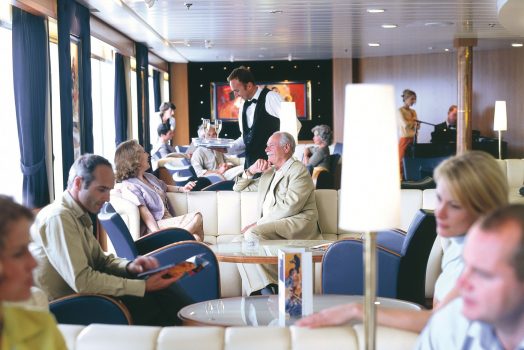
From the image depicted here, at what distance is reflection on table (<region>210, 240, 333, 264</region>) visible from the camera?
5496 mm

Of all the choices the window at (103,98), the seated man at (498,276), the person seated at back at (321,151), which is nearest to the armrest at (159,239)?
the seated man at (498,276)

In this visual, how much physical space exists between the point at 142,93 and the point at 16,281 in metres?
13.4

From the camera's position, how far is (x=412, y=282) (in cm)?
539

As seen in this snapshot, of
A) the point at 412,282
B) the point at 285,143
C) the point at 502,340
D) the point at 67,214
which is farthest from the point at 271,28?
the point at 502,340

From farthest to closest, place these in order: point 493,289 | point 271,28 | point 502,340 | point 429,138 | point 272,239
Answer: point 429,138 < point 271,28 < point 272,239 < point 502,340 < point 493,289

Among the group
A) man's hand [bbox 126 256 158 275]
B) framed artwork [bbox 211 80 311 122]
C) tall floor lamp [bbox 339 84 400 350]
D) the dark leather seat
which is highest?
framed artwork [bbox 211 80 311 122]

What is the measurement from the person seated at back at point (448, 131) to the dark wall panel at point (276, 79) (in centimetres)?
396

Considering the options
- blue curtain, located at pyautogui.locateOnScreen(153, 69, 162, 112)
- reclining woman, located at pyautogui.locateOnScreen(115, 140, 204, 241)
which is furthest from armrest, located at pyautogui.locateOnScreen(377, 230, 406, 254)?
blue curtain, located at pyautogui.locateOnScreen(153, 69, 162, 112)

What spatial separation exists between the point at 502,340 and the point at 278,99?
669 cm

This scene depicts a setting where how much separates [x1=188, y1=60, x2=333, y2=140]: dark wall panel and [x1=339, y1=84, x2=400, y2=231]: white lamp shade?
18.8m

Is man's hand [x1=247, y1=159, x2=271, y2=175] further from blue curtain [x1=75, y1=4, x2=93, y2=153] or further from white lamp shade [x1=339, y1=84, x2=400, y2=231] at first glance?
white lamp shade [x1=339, y1=84, x2=400, y2=231]

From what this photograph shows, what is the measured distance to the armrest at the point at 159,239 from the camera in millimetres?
5992

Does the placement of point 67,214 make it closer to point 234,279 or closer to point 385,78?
point 234,279

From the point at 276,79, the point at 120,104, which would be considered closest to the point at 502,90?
the point at 276,79
